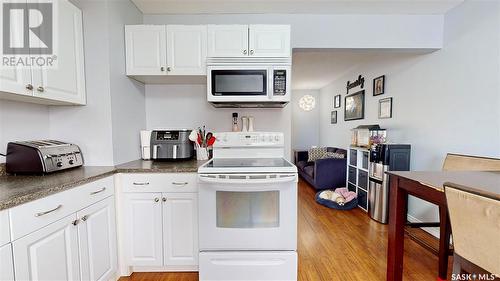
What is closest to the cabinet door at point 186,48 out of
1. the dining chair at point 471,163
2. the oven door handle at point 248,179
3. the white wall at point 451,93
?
the oven door handle at point 248,179

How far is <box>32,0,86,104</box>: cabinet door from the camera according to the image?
1.39 m

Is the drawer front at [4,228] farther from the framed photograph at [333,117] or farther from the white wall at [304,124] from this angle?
the white wall at [304,124]

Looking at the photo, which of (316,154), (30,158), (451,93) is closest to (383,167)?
(451,93)

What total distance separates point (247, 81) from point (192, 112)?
75 centimetres

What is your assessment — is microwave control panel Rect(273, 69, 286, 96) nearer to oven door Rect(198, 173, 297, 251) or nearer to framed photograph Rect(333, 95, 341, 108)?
oven door Rect(198, 173, 297, 251)

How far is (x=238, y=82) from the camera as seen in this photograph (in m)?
1.89

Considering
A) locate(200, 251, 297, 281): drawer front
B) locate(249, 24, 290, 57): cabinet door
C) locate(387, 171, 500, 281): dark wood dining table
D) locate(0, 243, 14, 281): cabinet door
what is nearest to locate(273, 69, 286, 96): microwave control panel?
locate(249, 24, 290, 57): cabinet door

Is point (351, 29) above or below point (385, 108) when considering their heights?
above

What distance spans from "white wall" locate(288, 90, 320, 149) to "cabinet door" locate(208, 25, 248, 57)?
4360 millimetres

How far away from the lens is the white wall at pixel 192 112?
7.49 ft

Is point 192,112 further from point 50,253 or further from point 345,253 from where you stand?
point 345,253

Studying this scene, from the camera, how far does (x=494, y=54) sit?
5.89 ft

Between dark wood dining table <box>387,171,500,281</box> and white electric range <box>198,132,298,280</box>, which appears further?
white electric range <box>198,132,298,280</box>

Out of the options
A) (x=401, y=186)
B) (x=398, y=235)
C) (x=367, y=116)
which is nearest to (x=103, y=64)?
(x=401, y=186)
